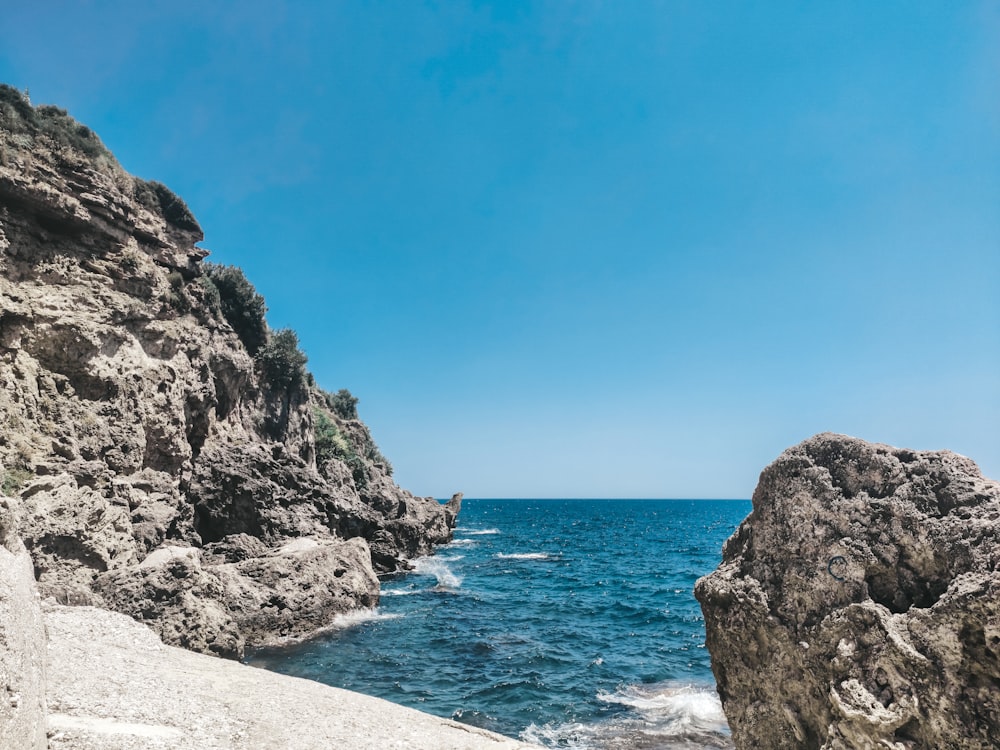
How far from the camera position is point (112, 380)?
20.7 meters

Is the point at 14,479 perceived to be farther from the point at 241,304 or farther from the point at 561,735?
the point at 241,304

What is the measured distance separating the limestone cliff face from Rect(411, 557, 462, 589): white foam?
7.41 m

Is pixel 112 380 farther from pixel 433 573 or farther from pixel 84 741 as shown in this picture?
pixel 433 573

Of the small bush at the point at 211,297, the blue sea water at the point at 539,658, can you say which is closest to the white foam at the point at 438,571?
the blue sea water at the point at 539,658

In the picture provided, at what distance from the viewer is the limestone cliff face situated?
16219 mm

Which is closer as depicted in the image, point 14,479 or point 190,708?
point 190,708

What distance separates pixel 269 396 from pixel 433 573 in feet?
56.0

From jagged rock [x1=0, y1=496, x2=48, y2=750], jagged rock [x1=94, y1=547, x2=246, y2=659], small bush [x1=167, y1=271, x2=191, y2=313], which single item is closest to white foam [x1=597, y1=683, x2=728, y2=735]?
jagged rock [x1=94, y1=547, x2=246, y2=659]

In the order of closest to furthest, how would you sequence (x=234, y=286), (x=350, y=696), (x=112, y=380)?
(x=350, y=696) → (x=112, y=380) → (x=234, y=286)

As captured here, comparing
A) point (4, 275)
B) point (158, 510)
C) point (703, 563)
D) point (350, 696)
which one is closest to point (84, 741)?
point (350, 696)

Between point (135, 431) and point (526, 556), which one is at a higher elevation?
point (135, 431)

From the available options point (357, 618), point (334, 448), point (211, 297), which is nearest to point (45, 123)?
point (211, 297)

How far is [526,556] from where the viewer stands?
170 feet

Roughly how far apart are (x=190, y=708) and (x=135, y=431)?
52.8 ft
